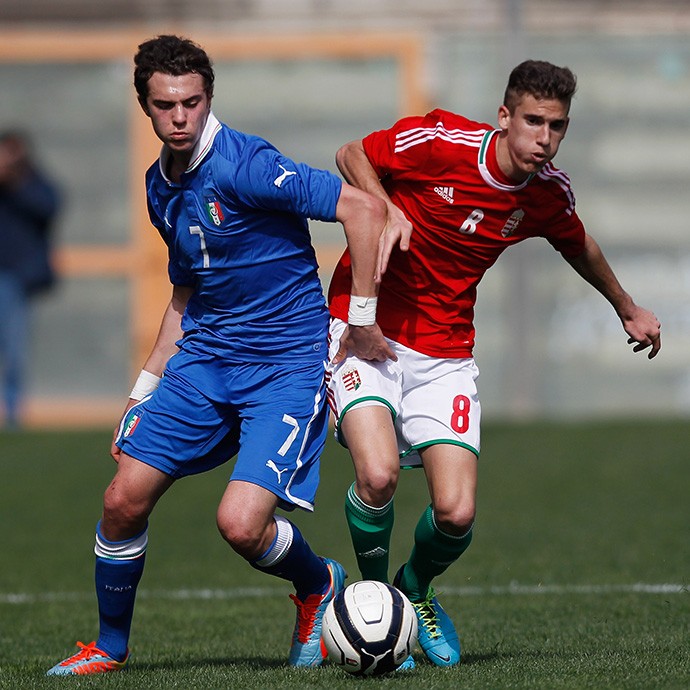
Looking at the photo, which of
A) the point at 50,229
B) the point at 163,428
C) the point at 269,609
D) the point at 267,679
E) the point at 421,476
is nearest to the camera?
the point at 267,679

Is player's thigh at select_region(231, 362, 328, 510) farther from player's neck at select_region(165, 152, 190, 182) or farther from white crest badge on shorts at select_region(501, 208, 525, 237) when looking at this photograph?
white crest badge on shorts at select_region(501, 208, 525, 237)

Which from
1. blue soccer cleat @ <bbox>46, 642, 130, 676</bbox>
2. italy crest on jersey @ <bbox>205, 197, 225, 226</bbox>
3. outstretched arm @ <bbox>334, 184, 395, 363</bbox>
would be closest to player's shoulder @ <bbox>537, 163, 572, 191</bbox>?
outstretched arm @ <bbox>334, 184, 395, 363</bbox>

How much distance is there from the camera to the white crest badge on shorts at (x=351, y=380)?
579cm

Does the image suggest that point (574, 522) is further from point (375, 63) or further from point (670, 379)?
point (375, 63)

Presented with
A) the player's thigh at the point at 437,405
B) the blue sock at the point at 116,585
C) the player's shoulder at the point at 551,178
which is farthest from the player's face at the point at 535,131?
the blue sock at the point at 116,585

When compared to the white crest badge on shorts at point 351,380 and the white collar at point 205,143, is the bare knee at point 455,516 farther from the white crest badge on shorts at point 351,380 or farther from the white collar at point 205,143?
the white collar at point 205,143

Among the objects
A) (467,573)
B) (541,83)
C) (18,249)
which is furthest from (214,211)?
(18,249)

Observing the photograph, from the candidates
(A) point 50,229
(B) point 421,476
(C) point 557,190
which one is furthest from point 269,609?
(A) point 50,229

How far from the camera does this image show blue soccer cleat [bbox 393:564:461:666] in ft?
18.7

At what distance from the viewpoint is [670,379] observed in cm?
1581

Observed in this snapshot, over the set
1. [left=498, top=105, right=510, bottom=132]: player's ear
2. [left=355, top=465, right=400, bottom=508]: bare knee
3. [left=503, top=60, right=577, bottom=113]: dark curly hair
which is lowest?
[left=355, top=465, right=400, bottom=508]: bare knee

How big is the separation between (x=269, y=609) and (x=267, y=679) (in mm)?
2218

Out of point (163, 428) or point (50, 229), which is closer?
point (163, 428)

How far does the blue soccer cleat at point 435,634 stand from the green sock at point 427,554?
0.13 feet
